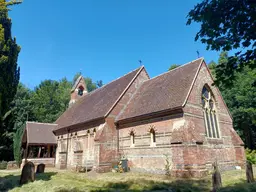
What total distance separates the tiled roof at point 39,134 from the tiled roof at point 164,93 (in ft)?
45.2

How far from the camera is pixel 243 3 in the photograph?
5363mm

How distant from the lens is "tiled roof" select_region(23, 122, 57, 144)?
2680cm

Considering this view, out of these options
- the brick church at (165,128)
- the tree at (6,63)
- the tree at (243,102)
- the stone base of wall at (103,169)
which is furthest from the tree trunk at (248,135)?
the tree at (6,63)

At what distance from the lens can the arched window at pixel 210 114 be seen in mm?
16953

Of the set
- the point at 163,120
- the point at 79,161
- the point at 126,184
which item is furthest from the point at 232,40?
the point at 79,161

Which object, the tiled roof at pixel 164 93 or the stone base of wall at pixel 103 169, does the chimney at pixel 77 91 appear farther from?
the stone base of wall at pixel 103 169

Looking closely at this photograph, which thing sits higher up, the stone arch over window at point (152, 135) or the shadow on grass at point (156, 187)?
the stone arch over window at point (152, 135)

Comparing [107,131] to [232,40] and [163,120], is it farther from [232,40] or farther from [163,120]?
[232,40]

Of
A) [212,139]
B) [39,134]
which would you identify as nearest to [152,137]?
[212,139]

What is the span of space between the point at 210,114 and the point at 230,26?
1346cm

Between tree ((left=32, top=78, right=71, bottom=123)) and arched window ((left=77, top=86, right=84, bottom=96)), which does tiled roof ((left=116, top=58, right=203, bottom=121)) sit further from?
tree ((left=32, top=78, right=71, bottom=123))

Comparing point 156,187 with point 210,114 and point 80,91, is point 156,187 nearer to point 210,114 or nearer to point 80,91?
point 210,114

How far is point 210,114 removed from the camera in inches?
701

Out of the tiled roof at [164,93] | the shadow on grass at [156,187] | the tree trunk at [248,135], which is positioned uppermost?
the tiled roof at [164,93]
